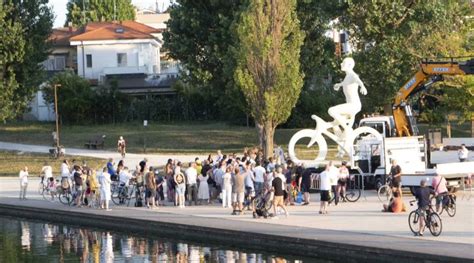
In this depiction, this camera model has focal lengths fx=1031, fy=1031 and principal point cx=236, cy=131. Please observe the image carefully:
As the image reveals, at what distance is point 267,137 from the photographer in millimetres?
53188

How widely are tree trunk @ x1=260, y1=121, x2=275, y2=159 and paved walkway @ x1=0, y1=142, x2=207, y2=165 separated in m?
5.94

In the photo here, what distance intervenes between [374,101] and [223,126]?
1613 centimetres

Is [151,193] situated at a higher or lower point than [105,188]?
lower

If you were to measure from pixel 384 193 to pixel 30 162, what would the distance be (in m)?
28.9

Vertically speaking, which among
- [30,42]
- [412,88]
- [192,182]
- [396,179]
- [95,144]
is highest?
[30,42]

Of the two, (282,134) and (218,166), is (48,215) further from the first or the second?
(282,134)

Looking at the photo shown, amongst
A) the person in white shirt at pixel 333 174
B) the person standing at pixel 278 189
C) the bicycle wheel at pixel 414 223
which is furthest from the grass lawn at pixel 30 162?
the bicycle wheel at pixel 414 223

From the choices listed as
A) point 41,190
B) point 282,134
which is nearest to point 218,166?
point 41,190

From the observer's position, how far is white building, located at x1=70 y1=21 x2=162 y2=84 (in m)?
93.7

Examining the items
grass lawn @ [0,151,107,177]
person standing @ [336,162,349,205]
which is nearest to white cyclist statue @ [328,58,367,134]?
person standing @ [336,162,349,205]

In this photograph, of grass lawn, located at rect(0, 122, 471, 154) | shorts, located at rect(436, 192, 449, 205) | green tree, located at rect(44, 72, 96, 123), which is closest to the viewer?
shorts, located at rect(436, 192, 449, 205)

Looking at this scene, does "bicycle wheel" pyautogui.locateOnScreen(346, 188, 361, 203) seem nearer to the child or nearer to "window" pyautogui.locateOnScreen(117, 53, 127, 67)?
the child

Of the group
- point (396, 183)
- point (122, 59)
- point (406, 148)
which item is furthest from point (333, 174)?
point (122, 59)

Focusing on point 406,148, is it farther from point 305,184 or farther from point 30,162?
point 30,162
